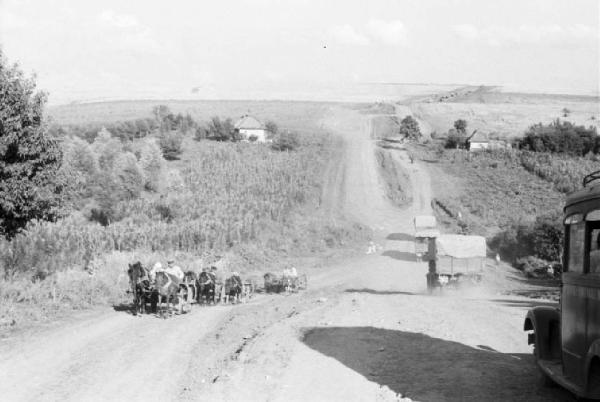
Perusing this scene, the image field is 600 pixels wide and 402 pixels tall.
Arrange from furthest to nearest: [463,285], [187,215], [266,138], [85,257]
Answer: [266,138] < [187,215] < [85,257] < [463,285]

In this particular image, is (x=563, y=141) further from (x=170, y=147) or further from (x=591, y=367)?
(x=591, y=367)

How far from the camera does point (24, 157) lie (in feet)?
72.3

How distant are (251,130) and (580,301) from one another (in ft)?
296

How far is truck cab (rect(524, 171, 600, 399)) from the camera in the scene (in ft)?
30.2

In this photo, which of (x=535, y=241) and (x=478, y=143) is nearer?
(x=535, y=241)

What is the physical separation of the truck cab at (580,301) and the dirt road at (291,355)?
1182 mm

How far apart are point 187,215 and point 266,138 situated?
4536cm

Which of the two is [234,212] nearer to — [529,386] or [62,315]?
[62,315]

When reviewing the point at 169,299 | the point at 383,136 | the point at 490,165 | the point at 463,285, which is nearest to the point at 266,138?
the point at 383,136

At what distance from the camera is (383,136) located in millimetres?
107188

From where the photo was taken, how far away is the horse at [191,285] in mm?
24203

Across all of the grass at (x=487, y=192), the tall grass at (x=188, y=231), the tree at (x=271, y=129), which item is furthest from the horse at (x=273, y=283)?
the tree at (x=271, y=129)

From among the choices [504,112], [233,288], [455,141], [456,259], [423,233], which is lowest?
[423,233]

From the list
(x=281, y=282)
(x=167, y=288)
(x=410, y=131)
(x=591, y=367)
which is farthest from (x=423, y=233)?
(x=410, y=131)
